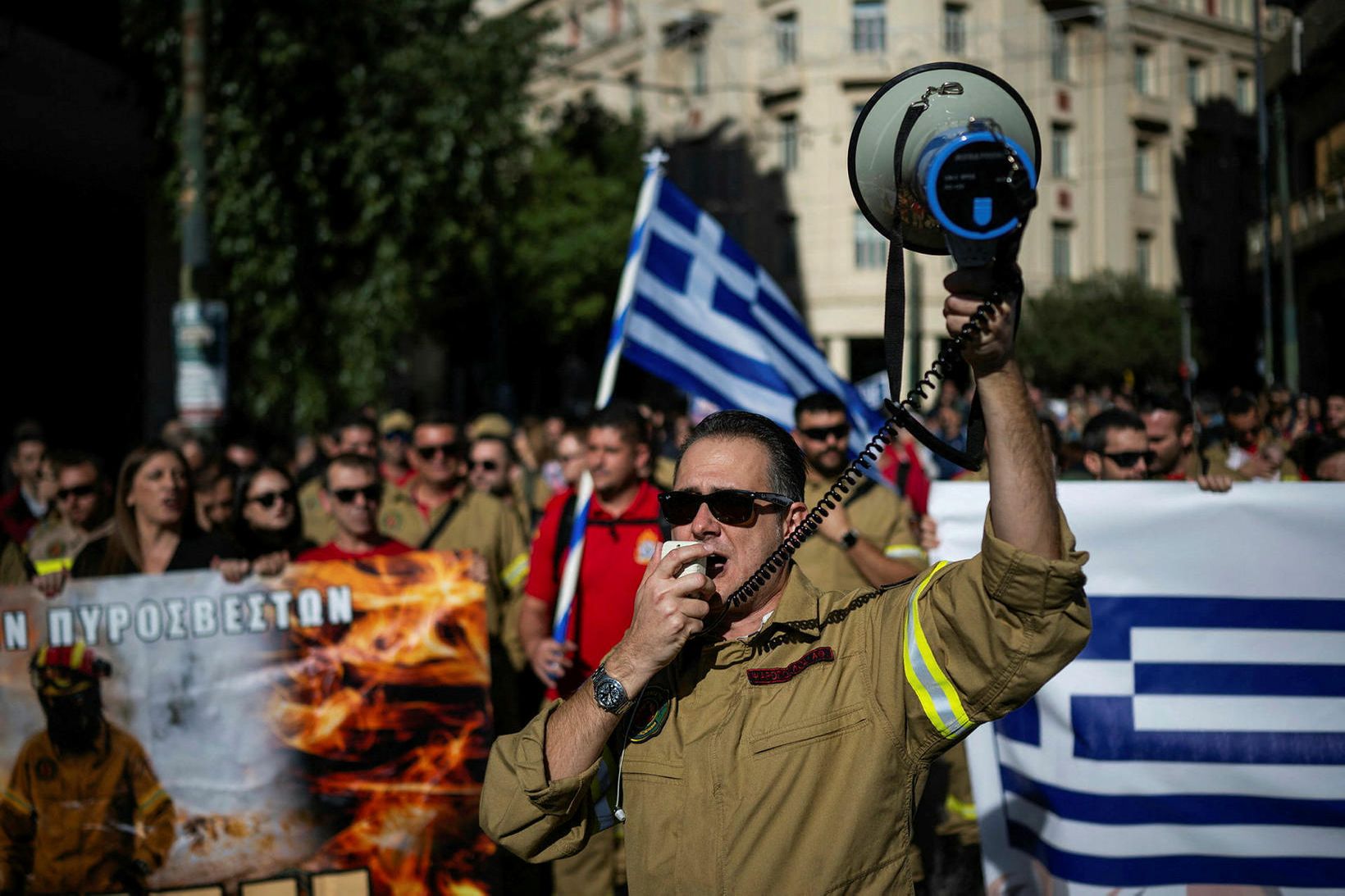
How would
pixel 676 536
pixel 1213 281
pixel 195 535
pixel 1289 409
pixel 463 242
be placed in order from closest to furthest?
pixel 676 536 → pixel 195 535 → pixel 1289 409 → pixel 463 242 → pixel 1213 281

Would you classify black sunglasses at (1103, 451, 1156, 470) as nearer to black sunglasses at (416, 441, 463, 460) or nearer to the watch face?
black sunglasses at (416, 441, 463, 460)

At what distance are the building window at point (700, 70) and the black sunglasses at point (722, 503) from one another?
114 feet

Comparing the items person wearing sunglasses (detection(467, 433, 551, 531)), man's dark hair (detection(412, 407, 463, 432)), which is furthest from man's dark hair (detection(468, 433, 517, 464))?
man's dark hair (detection(412, 407, 463, 432))

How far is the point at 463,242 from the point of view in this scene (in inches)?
690

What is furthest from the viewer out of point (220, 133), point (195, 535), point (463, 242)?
point (463, 242)

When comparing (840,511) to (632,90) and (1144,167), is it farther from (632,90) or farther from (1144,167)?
(1144,167)

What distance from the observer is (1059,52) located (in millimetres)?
33062

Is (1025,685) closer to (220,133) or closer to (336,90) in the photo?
(220,133)

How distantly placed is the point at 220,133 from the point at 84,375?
7765 mm

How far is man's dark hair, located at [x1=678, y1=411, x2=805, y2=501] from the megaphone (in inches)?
25.1

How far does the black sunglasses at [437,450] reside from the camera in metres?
6.71

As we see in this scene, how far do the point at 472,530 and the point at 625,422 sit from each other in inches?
55.5

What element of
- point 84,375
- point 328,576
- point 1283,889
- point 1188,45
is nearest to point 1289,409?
point 1283,889

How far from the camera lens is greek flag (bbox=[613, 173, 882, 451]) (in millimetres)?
5977
